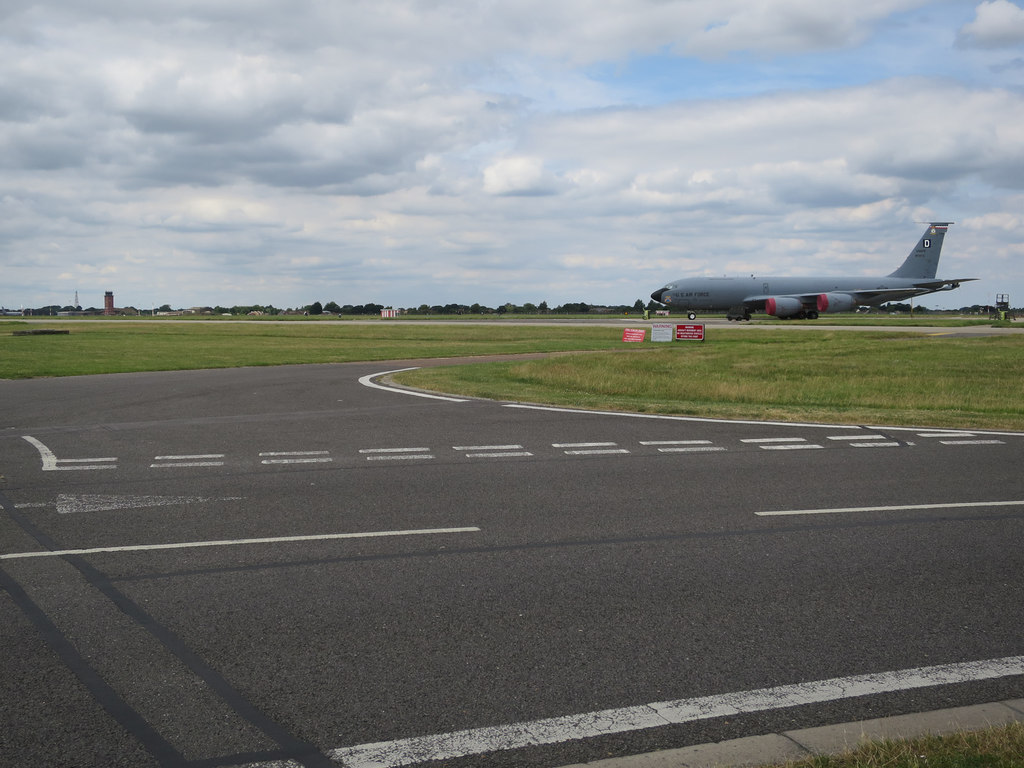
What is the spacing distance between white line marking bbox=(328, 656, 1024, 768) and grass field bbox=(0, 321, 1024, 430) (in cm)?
1067

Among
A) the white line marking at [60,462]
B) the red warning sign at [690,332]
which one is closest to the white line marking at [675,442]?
the white line marking at [60,462]

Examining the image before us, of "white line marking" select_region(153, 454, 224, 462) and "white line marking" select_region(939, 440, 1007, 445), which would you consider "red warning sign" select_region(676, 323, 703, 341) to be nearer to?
"white line marking" select_region(939, 440, 1007, 445)

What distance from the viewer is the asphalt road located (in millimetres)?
4070

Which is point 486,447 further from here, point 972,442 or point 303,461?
point 972,442

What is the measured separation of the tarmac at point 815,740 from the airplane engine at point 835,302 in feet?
228

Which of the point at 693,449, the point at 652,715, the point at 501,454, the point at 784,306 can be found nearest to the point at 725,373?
the point at 693,449

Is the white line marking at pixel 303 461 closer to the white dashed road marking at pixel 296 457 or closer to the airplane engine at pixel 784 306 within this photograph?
the white dashed road marking at pixel 296 457

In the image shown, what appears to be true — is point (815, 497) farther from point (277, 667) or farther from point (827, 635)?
point (277, 667)

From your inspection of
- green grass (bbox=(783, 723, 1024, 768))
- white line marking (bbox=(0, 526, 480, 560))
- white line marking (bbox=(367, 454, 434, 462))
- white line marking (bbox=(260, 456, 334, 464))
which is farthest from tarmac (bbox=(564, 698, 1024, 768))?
white line marking (bbox=(260, 456, 334, 464))

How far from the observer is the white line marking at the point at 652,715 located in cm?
380

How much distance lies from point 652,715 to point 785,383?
1897cm

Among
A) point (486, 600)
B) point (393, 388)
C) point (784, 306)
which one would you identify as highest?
point (784, 306)

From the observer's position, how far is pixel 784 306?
6956cm

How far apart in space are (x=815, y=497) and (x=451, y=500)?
3.63m
